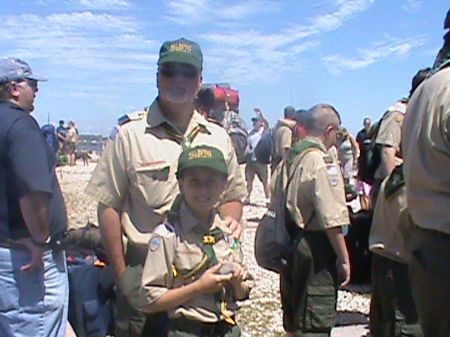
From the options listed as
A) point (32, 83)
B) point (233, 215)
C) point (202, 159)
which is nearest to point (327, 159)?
point (233, 215)

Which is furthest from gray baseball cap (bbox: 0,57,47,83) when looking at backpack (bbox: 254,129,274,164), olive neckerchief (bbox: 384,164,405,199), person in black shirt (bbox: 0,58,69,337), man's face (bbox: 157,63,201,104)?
backpack (bbox: 254,129,274,164)

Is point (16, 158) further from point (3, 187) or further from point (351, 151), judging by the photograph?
point (351, 151)

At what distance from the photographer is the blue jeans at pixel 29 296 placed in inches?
139

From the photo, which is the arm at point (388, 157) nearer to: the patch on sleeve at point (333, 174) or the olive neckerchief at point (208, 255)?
the patch on sleeve at point (333, 174)

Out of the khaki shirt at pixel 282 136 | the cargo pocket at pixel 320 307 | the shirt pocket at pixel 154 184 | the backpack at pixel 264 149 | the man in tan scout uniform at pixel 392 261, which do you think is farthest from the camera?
the backpack at pixel 264 149

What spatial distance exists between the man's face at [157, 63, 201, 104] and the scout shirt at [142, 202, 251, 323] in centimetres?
58

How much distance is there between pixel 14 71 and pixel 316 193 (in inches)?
75.8

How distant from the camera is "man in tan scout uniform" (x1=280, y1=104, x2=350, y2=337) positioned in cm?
421

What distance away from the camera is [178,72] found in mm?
3000

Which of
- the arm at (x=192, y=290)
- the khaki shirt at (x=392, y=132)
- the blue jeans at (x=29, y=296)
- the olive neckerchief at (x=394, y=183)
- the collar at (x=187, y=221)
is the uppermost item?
the khaki shirt at (x=392, y=132)

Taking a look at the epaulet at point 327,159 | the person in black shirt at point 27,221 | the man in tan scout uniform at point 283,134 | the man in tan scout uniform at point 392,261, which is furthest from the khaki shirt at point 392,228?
the man in tan scout uniform at point 283,134

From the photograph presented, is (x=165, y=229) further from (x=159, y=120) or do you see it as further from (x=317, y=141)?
(x=317, y=141)

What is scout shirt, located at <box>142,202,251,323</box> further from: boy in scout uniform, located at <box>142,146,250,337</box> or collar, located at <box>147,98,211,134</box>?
collar, located at <box>147,98,211,134</box>

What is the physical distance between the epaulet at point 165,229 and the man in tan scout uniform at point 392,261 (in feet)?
4.58
